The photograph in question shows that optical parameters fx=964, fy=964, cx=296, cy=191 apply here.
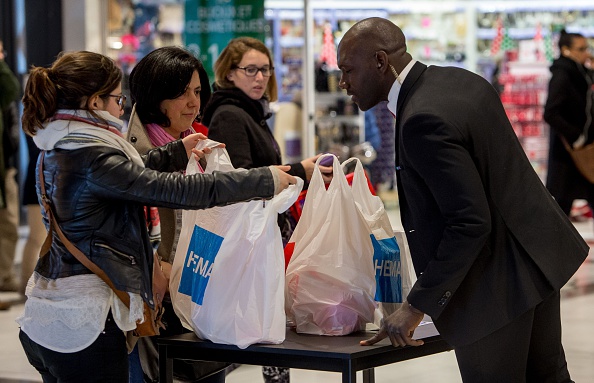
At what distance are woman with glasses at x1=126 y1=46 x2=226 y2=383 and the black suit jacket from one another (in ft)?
2.46

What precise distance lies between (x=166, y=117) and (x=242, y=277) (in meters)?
0.62

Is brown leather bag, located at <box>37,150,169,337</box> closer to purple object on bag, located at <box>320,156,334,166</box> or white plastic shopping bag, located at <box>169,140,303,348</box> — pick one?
white plastic shopping bag, located at <box>169,140,303,348</box>

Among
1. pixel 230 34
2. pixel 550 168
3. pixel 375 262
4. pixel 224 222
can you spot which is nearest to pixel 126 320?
pixel 224 222

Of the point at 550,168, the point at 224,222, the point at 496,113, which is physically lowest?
the point at 550,168

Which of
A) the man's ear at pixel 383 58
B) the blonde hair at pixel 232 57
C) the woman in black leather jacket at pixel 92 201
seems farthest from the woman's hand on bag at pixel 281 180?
the blonde hair at pixel 232 57

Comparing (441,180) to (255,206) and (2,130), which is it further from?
(2,130)

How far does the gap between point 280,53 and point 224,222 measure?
7.66 meters

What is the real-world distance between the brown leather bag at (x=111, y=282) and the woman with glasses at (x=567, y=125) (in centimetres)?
460

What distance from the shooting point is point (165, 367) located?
103 inches

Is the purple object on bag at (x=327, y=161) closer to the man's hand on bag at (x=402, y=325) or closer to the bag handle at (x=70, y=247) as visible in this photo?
the man's hand on bag at (x=402, y=325)

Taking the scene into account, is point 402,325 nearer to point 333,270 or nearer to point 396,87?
point 333,270

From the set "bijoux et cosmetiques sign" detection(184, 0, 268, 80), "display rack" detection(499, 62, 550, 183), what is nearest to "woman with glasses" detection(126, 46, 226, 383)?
"bijoux et cosmetiques sign" detection(184, 0, 268, 80)

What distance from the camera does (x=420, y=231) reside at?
7.52 feet

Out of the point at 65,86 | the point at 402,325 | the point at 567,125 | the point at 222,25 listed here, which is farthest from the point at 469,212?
the point at 222,25
